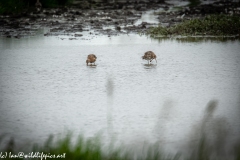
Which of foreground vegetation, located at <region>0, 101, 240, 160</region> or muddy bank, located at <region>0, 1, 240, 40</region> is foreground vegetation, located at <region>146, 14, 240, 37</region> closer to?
muddy bank, located at <region>0, 1, 240, 40</region>

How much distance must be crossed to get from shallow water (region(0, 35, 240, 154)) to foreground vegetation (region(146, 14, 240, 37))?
117 inches

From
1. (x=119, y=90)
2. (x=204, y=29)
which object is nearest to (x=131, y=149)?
(x=119, y=90)

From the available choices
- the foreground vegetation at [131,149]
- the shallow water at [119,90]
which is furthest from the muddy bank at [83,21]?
the foreground vegetation at [131,149]

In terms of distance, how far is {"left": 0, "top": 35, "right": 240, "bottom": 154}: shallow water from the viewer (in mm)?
7145

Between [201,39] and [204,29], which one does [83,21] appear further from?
[201,39]

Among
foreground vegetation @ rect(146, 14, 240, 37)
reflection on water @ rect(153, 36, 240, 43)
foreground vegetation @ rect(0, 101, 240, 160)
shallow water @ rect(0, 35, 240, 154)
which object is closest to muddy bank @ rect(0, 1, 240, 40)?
foreground vegetation @ rect(146, 14, 240, 37)

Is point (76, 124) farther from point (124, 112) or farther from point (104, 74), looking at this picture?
point (104, 74)

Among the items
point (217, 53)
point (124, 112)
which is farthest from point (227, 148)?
point (217, 53)

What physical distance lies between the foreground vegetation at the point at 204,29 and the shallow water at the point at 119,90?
2975 millimetres

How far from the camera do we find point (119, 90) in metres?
9.54

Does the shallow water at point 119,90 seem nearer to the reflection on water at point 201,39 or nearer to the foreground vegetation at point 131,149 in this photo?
the foreground vegetation at point 131,149

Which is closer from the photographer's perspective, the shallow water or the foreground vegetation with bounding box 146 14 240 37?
the shallow water

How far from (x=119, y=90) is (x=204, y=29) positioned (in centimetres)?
1048

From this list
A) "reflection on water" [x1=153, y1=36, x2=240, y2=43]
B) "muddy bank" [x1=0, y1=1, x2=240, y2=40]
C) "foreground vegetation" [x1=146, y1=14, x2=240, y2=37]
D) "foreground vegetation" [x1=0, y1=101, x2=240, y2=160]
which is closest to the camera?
"foreground vegetation" [x1=0, y1=101, x2=240, y2=160]
